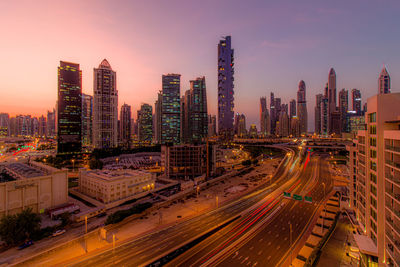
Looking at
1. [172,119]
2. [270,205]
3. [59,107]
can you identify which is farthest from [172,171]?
[59,107]

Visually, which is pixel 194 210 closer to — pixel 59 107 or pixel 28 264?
pixel 28 264

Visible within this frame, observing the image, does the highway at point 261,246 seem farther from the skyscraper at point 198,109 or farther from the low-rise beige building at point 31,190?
the skyscraper at point 198,109

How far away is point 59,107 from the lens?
127 metres

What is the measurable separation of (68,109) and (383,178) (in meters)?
161

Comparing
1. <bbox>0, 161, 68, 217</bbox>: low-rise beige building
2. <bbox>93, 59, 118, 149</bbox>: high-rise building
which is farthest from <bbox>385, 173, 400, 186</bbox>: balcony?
<bbox>93, 59, 118, 149</bbox>: high-rise building

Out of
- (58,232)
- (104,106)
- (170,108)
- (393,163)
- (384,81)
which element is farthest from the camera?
(170,108)

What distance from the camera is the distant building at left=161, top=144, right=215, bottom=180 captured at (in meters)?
71.1

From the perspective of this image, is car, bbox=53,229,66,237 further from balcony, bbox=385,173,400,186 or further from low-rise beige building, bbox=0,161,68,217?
balcony, bbox=385,173,400,186

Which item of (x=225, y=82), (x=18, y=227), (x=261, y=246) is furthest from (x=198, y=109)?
(x=18, y=227)

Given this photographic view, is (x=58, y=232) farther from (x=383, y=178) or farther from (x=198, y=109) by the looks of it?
(x=198, y=109)

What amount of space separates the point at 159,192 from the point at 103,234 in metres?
25.8

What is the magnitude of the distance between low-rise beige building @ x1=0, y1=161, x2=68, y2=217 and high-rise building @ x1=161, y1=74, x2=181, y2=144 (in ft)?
379

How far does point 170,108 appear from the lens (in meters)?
165

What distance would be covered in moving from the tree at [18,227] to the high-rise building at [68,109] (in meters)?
111
